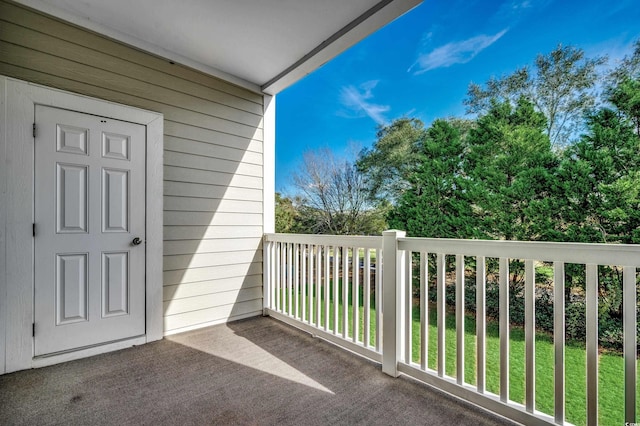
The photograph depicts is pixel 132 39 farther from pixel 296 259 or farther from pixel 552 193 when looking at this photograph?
pixel 552 193

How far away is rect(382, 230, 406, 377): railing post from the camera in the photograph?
2045 millimetres

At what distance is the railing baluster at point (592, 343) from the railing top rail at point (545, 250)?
0.23 feet

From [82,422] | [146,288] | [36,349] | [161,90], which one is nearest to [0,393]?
[36,349]

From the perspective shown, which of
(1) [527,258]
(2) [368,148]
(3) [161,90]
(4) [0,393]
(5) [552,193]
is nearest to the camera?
(1) [527,258]

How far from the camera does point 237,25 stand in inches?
98.0

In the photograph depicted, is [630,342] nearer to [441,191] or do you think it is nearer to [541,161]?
[541,161]

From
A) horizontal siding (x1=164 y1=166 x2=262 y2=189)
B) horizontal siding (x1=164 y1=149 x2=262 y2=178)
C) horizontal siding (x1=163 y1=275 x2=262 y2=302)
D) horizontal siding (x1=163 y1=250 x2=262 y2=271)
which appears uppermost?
horizontal siding (x1=164 y1=149 x2=262 y2=178)

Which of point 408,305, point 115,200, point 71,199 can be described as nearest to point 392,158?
point 408,305

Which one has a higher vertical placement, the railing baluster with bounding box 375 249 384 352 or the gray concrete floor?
the railing baluster with bounding box 375 249 384 352

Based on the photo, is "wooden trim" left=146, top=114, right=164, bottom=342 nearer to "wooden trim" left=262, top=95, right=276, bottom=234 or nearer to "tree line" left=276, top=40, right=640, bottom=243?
"wooden trim" left=262, top=95, right=276, bottom=234

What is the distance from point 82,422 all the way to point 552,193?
5.46 metres

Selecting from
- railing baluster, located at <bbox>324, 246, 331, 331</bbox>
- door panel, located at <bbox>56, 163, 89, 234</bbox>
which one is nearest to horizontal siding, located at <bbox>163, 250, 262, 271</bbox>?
door panel, located at <bbox>56, 163, 89, 234</bbox>

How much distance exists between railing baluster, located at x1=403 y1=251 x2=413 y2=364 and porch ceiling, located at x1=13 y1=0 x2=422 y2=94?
6.23 ft

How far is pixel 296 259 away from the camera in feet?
9.95
